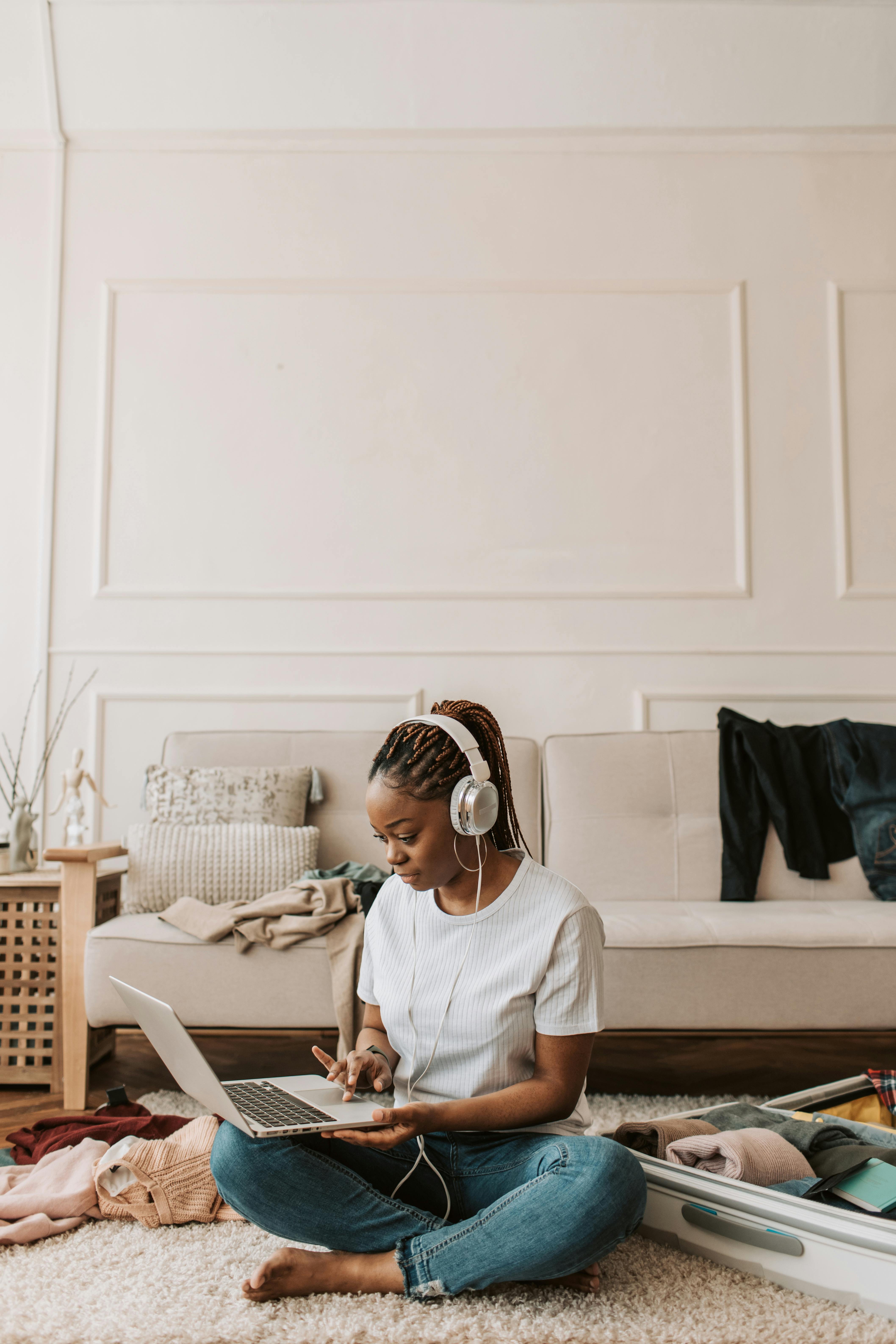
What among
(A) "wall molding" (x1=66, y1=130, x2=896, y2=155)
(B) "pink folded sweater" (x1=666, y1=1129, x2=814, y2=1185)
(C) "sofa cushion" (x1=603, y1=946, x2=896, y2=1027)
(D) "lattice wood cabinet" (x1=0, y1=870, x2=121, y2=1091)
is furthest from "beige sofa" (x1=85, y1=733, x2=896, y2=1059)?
(A) "wall molding" (x1=66, y1=130, x2=896, y2=155)

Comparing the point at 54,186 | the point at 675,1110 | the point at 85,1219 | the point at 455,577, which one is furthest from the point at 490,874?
the point at 54,186

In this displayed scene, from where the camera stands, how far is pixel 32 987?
2.36 m

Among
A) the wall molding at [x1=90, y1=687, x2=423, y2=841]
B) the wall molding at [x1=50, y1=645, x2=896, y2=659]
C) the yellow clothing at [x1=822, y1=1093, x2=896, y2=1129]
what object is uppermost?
the wall molding at [x1=50, y1=645, x2=896, y2=659]

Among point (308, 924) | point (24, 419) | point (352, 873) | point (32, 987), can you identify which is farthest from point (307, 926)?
point (24, 419)

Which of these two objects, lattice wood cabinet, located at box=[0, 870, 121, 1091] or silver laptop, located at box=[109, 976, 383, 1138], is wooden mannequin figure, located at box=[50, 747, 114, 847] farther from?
silver laptop, located at box=[109, 976, 383, 1138]

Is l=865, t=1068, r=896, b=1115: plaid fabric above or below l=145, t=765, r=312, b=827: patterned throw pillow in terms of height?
below

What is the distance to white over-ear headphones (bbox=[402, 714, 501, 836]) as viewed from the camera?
122cm

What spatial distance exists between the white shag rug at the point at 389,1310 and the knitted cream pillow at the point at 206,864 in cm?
105

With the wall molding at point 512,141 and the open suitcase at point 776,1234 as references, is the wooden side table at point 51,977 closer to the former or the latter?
the open suitcase at point 776,1234

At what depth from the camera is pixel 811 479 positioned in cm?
327

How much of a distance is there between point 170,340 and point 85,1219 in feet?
8.72

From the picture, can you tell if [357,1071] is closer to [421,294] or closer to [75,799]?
[75,799]

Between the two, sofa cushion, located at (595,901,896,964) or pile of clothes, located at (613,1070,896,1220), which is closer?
pile of clothes, located at (613,1070,896,1220)

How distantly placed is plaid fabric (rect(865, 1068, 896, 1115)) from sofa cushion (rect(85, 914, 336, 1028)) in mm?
1089
